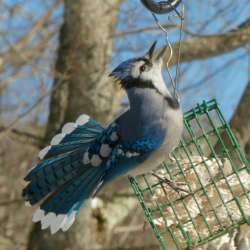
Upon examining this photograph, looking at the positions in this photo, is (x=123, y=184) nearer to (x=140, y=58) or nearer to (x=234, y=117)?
(x=234, y=117)

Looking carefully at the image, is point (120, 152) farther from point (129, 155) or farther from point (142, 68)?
point (142, 68)

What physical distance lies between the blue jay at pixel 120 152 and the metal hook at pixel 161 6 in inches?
9.7

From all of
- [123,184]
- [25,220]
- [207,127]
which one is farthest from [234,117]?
[25,220]

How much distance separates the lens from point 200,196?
11.5 feet

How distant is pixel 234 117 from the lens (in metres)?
5.32

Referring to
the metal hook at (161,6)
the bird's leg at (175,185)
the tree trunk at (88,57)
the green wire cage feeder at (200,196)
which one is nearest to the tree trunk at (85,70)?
the tree trunk at (88,57)

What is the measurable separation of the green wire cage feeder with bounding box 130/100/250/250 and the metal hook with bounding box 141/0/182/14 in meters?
0.63

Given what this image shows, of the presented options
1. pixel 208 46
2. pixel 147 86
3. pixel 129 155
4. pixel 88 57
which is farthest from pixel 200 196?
pixel 208 46

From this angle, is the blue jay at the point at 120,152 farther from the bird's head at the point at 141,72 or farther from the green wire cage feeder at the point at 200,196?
the green wire cage feeder at the point at 200,196

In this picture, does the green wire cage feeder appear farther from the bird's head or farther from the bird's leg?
the bird's head

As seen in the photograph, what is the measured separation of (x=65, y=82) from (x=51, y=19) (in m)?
0.97

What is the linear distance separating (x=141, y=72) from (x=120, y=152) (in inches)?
15.6

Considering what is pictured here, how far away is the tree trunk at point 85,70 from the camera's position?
706cm

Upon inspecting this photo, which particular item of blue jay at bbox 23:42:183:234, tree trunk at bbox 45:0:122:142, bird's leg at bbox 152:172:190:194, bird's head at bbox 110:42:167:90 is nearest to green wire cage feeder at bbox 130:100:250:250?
bird's leg at bbox 152:172:190:194
